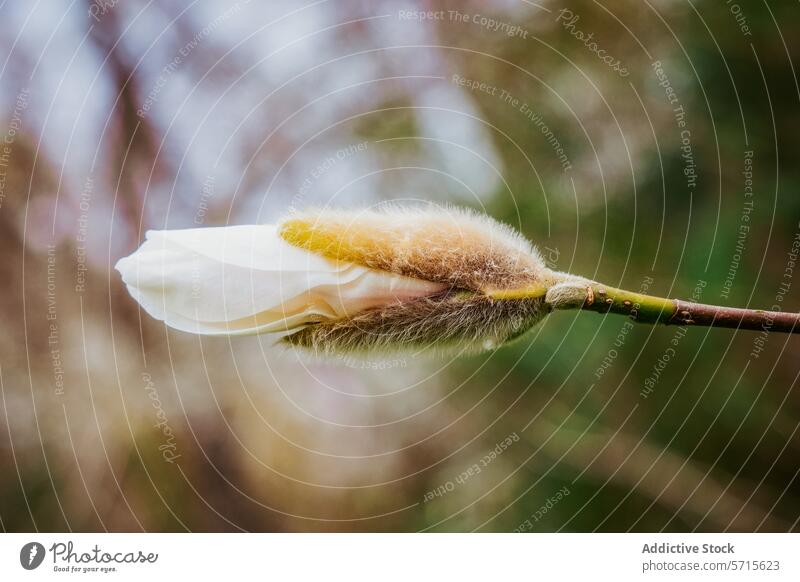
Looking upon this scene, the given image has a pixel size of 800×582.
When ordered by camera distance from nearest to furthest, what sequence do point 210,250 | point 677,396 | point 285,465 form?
1. point 210,250
2. point 677,396
3. point 285,465

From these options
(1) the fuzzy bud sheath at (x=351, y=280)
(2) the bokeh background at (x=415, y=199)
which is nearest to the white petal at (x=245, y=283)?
(1) the fuzzy bud sheath at (x=351, y=280)

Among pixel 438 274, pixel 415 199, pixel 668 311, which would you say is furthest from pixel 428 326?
pixel 415 199

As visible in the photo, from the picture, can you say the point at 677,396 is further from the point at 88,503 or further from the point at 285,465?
the point at 88,503

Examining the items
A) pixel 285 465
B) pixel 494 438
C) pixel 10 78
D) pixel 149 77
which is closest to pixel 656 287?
pixel 494 438

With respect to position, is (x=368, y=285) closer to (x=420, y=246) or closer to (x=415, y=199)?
(x=420, y=246)

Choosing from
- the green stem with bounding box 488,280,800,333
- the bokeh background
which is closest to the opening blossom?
the green stem with bounding box 488,280,800,333

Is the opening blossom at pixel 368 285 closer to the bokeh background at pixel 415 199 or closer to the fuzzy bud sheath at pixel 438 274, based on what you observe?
the fuzzy bud sheath at pixel 438 274

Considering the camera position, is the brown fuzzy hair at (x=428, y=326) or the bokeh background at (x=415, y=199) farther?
the bokeh background at (x=415, y=199)

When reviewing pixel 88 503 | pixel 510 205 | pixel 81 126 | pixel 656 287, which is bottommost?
pixel 88 503
